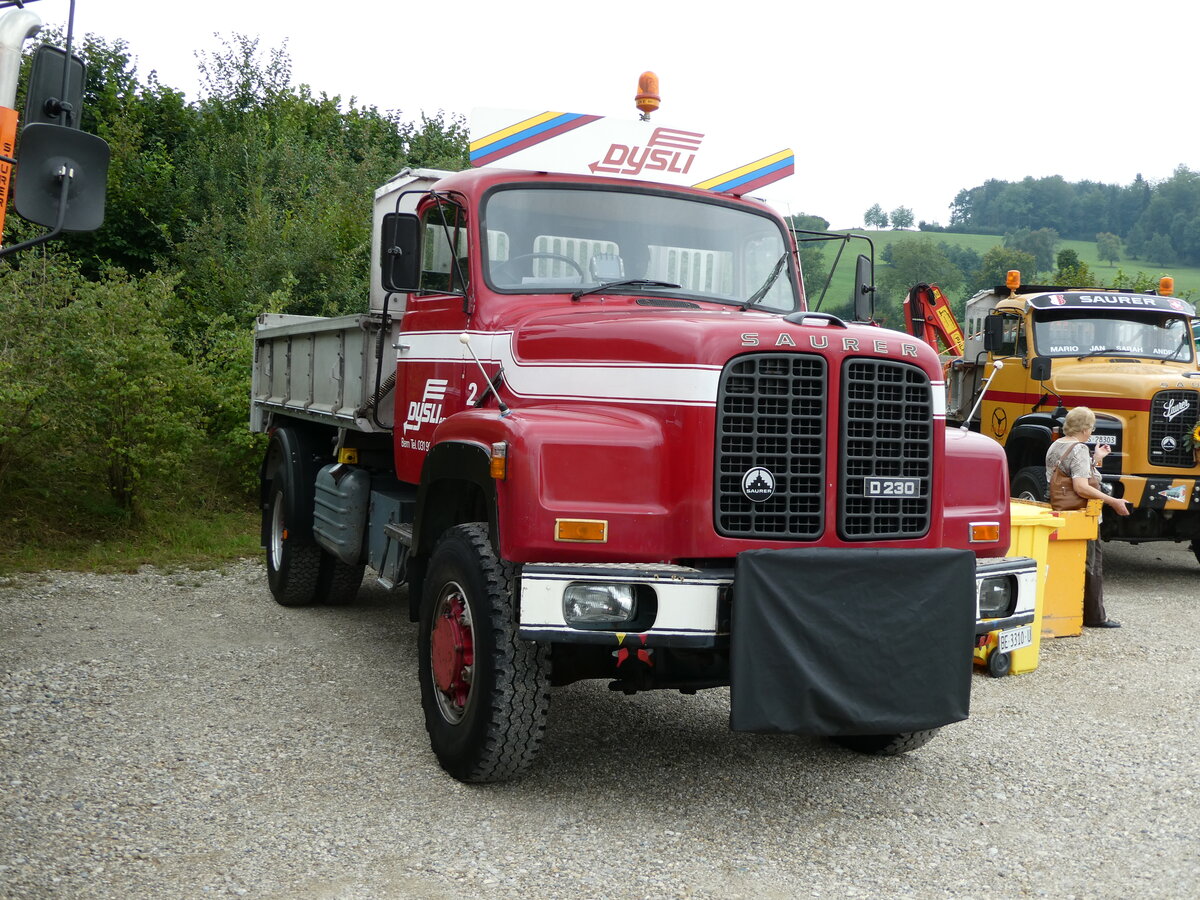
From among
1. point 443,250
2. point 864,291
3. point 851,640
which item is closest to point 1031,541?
point 864,291

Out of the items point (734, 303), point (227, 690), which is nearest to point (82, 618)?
point (227, 690)

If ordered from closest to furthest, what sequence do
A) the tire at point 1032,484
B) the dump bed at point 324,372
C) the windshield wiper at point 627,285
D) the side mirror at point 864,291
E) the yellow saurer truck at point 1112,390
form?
the windshield wiper at point 627,285
the side mirror at point 864,291
the dump bed at point 324,372
the yellow saurer truck at point 1112,390
the tire at point 1032,484

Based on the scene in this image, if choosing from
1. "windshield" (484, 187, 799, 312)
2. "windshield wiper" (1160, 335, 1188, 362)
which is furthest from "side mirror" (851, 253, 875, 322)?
"windshield wiper" (1160, 335, 1188, 362)

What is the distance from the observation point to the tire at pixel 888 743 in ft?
17.3

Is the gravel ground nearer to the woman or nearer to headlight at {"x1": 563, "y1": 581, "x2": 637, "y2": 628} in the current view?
headlight at {"x1": 563, "y1": 581, "x2": 637, "y2": 628}

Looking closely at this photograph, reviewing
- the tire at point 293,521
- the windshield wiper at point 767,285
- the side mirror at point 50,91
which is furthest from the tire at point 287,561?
the side mirror at point 50,91

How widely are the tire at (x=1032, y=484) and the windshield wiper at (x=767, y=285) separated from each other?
5.55 metres

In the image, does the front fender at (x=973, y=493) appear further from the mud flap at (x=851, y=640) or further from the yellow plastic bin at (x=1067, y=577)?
the yellow plastic bin at (x=1067, y=577)

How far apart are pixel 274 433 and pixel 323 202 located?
927 cm

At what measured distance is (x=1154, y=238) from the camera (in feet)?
180

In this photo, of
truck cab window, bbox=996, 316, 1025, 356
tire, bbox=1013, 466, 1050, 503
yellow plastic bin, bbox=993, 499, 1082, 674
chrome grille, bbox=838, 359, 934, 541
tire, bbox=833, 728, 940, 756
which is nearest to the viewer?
chrome grille, bbox=838, 359, 934, 541

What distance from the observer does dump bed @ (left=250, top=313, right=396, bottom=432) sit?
264 inches

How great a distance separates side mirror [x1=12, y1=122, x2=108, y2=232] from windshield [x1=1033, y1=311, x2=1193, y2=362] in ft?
32.4

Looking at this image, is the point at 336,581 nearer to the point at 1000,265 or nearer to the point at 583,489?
the point at 583,489
